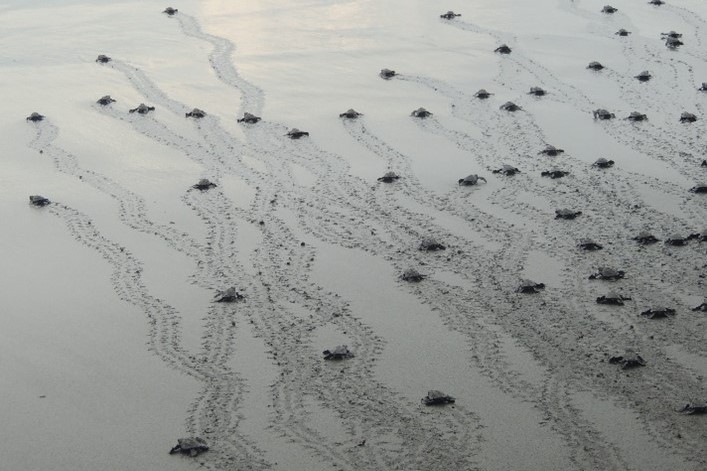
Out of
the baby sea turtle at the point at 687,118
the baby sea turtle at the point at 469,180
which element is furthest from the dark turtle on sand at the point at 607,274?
the baby sea turtle at the point at 687,118

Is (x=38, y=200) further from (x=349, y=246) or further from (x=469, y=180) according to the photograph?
(x=469, y=180)

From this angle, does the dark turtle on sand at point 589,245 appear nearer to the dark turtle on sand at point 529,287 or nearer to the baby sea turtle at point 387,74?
the dark turtle on sand at point 529,287

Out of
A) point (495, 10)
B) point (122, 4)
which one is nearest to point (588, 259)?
point (495, 10)

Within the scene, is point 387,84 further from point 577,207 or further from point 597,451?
point 597,451

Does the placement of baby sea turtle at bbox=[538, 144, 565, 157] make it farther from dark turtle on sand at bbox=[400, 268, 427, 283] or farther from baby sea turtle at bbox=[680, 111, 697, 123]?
dark turtle on sand at bbox=[400, 268, 427, 283]

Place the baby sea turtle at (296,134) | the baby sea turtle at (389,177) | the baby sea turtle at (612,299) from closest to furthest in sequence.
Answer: the baby sea turtle at (612,299) < the baby sea turtle at (389,177) < the baby sea turtle at (296,134)

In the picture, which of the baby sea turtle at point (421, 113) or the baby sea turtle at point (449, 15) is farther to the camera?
the baby sea turtle at point (449, 15)

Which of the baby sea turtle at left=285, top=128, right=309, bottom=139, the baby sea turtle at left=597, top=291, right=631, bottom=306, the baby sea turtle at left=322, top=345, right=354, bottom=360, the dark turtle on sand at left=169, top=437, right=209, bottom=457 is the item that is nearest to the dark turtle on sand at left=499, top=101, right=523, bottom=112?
the baby sea turtle at left=285, top=128, right=309, bottom=139
